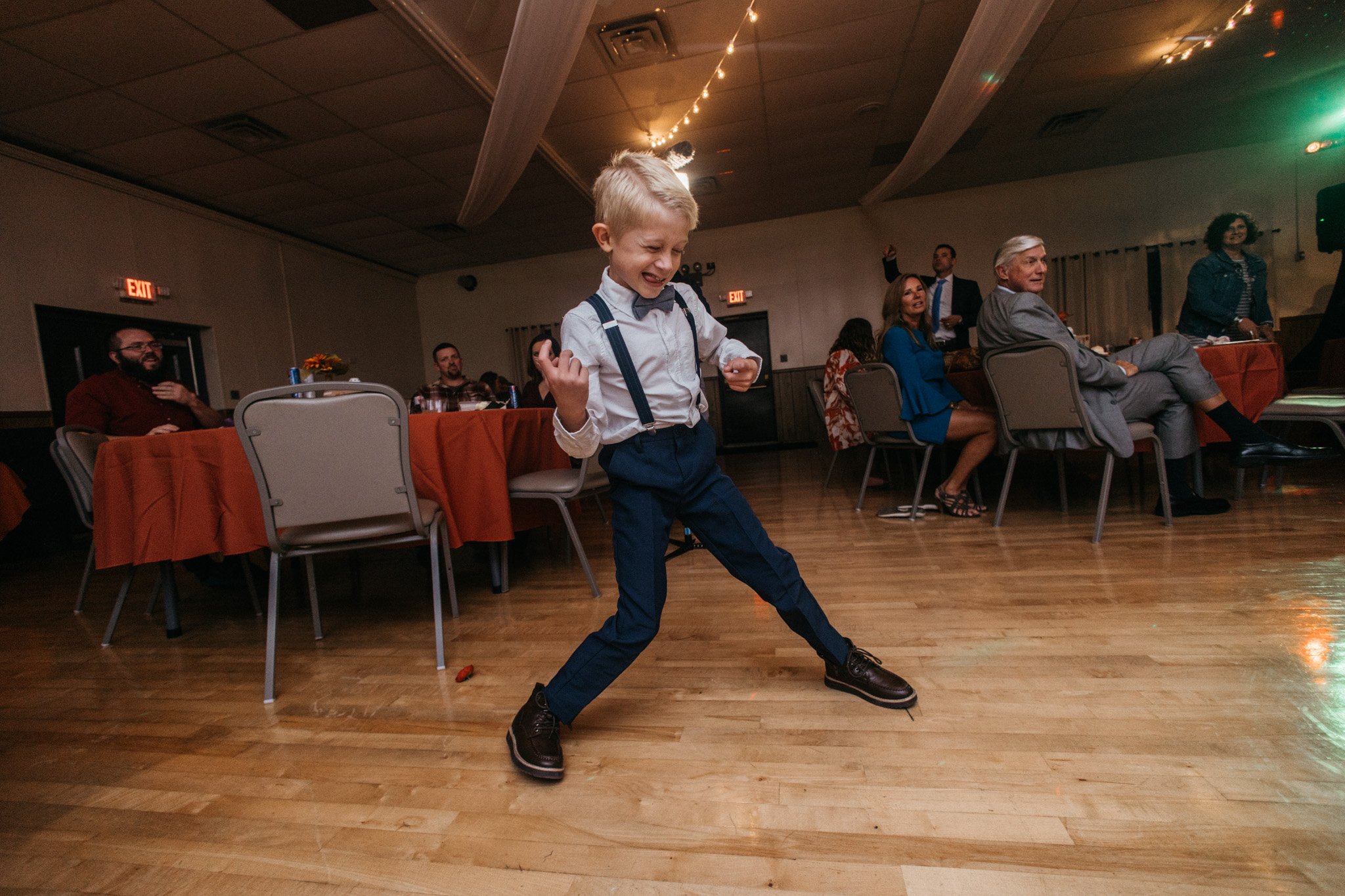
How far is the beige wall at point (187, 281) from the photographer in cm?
429

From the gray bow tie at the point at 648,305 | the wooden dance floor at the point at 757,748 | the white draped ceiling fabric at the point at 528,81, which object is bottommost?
the wooden dance floor at the point at 757,748

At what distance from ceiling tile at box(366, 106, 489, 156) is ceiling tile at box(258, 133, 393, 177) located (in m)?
0.15

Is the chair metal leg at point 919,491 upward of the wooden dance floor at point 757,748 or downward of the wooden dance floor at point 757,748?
upward

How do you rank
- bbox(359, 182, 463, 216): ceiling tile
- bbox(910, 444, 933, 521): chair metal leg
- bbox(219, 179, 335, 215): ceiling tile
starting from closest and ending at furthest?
bbox(910, 444, 933, 521): chair metal leg < bbox(219, 179, 335, 215): ceiling tile < bbox(359, 182, 463, 216): ceiling tile

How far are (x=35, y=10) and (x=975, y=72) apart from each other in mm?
5460

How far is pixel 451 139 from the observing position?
4758 mm

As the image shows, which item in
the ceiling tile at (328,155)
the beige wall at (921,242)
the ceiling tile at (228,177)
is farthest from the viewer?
the beige wall at (921,242)

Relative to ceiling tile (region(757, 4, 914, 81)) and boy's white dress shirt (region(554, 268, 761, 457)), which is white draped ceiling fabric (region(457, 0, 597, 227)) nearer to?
ceiling tile (region(757, 4, 914, 81))

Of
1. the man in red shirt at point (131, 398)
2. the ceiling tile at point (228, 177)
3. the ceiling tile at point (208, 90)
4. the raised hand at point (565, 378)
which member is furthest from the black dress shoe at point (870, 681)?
the ceiling tile at point (228, 177)

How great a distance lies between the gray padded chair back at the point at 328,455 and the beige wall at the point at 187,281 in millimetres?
4591

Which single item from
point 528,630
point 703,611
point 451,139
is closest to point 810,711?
point 703,611

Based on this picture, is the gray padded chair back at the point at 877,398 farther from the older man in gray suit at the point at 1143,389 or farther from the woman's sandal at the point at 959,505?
the older man in gray suit at the point at 1143,389

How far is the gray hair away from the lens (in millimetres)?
2521

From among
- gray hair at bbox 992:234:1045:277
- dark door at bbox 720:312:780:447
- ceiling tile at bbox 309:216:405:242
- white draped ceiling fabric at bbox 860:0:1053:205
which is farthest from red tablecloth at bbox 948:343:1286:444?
ceiling tile at bbox 309:216:405:242
